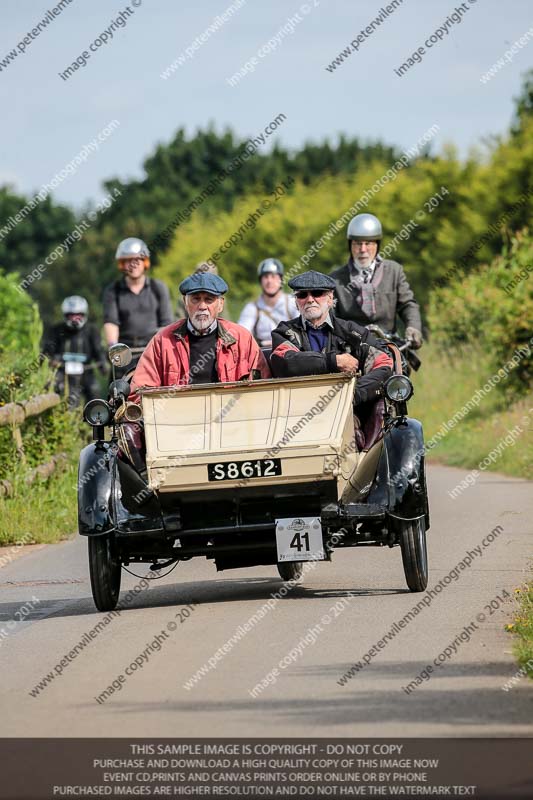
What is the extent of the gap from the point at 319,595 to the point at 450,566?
1.43 meters

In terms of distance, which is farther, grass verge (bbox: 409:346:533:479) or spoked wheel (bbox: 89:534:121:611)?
grass verge (bbox: 409:346:533:479)

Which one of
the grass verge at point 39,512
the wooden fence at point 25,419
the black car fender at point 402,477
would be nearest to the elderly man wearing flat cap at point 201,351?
the black car fender at point 402,477

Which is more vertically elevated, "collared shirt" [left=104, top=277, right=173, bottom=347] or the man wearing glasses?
"collared shirt" [left=104, top=277, right=173, bottom=347]

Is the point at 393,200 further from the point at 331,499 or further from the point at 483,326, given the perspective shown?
the point at 331,499

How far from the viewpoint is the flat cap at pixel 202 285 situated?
36.2 ft

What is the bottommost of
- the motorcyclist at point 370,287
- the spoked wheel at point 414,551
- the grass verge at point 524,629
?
the grass verge at point 524,629

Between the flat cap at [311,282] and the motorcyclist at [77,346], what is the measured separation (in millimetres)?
11230

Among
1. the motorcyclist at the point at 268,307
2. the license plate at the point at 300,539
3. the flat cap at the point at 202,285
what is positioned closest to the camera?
the license plate at the point at 300,539

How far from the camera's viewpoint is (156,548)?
10.0 metres

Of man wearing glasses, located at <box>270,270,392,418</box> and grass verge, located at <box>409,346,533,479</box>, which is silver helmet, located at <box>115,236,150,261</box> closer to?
grass verge, located at <box>409,346,533,479</box>

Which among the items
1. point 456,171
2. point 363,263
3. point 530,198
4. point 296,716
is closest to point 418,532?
point 296,716

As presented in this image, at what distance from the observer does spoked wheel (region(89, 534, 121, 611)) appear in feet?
32.8

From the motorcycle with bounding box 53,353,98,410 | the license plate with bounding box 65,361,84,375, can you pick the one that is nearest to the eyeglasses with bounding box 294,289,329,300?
the motorcycle with bounding box 53,353,98,410

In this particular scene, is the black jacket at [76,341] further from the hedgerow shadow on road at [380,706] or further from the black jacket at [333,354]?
the hedgerow shadow on road at [380,706]
